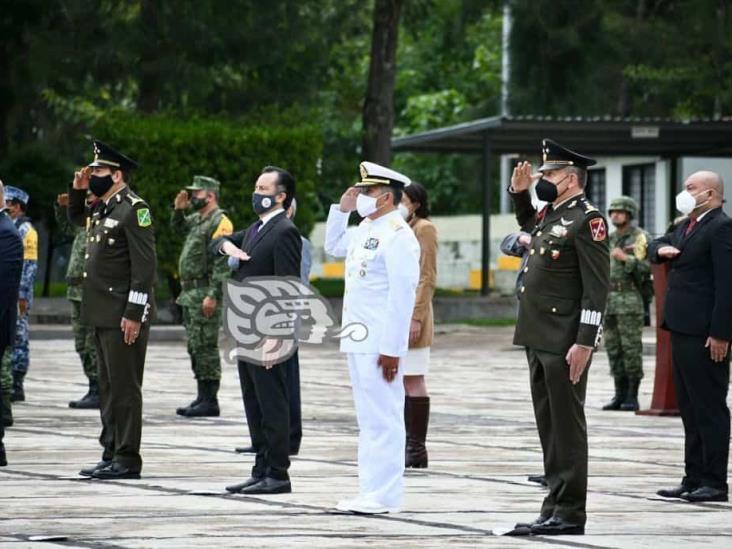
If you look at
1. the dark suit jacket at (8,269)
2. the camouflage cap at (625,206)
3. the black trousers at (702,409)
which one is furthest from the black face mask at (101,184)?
the camouflage cap at (625,206)

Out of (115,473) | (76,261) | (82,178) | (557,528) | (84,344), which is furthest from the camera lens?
(84,344)

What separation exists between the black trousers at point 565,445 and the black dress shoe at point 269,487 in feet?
6.61

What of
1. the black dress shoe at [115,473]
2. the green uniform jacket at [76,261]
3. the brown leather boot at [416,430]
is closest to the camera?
the black dress shoe at [115,473]

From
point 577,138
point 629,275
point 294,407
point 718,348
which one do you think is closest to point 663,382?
point 629,275

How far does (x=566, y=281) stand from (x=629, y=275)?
857 cm

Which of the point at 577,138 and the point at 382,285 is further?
the point at 577,138

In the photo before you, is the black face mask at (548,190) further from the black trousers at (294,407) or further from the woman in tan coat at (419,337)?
the black trousers at (294,407)

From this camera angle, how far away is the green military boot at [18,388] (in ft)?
59.8

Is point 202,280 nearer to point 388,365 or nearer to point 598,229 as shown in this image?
point 388,365

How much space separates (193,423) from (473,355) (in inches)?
455

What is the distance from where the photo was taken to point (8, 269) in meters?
12.8

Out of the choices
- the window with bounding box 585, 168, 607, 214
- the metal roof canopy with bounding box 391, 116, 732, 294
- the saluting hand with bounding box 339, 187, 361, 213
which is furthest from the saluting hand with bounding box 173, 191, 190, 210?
the window with bounding box 585, 168, 607, 214

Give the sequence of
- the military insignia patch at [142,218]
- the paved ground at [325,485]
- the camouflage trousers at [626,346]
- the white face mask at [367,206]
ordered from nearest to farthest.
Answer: the paved ground at [325,485] < the white face mask at [367,206] < the military insignia patch at [142,218] < the camouflage trousers at [626,346]

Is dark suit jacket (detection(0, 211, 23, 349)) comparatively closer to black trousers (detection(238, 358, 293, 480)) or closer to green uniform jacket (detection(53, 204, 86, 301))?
black trousers (detection(238, 358, 293, 480))
